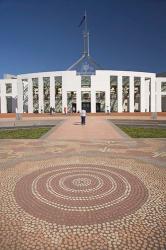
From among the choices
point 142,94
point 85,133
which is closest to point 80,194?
point 85,133

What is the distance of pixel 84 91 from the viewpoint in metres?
53.0

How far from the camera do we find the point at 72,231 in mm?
3723

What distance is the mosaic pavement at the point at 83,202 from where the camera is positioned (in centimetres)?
351

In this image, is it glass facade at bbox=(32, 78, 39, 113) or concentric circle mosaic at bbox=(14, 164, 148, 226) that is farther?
glass facade at bbox=(32, 78, 39, 113)

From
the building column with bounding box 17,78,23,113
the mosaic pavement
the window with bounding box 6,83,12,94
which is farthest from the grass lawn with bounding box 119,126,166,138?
the window with bounding box 6,83,12,94

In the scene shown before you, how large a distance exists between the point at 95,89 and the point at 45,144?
4107 centimetres

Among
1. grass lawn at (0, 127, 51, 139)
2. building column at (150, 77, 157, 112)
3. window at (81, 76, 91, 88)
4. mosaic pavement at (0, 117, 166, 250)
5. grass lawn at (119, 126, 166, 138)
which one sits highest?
window at (81, 76, 91, 88)

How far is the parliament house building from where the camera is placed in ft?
170

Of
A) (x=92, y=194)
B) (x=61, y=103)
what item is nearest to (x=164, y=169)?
(x=92, y=194)

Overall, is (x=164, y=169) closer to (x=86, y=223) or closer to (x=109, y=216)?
(x=109, y=216)

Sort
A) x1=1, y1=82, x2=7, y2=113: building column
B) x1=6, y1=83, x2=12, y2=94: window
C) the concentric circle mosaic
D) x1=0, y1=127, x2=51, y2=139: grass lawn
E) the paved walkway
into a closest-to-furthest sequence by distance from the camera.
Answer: the concentric circle mosaic
the paved walkway
x1=0, y1=127, x2=51, y2=139: grass lawn
x1=1, y1=82, x2=7, y2=113: building column
x1=6, y1=83, x2=12, y2=94: window

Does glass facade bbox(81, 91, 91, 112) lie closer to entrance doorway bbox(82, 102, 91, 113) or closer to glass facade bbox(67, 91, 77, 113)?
entrance doorway bbox(82, 102, 91, 113)

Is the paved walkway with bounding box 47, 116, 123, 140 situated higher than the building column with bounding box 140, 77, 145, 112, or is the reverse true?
the building column with bounding box 140, 77, 145, 112

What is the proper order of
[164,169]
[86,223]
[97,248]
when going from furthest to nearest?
[164,169] < [86,223] < [97,248]
